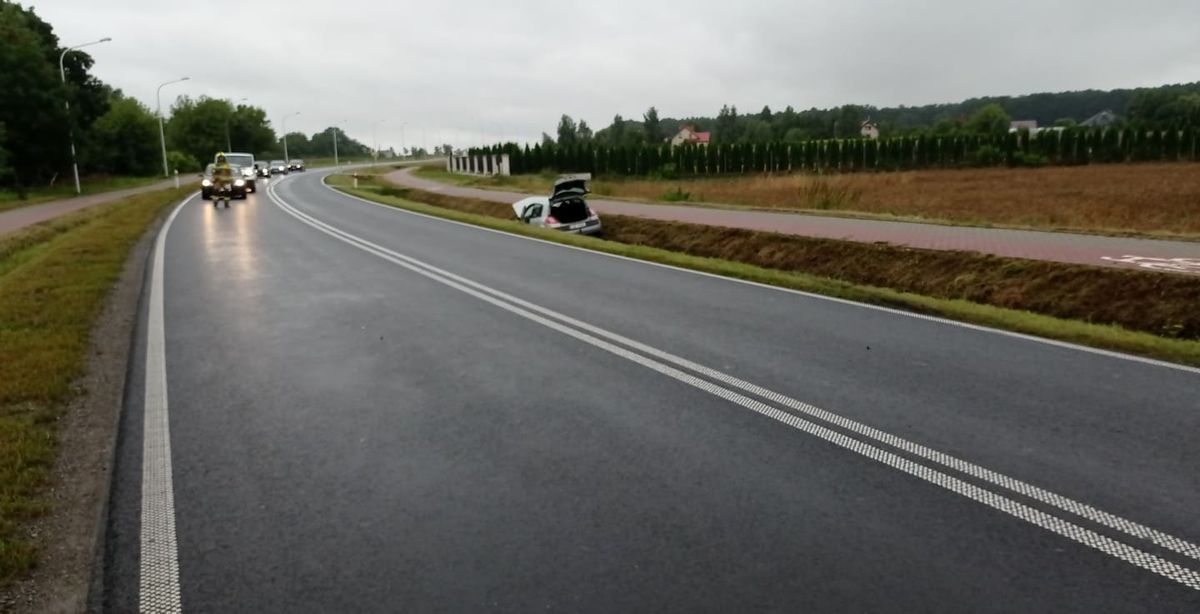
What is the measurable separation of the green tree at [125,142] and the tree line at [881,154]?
31.6 m

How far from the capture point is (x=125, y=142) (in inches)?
2702

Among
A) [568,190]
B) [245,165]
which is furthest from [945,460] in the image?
[245,165]

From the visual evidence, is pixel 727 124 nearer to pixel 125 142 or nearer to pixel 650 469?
pixel 125 142

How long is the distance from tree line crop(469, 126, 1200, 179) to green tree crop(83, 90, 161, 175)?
1243 inches

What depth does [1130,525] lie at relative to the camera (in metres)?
4.01

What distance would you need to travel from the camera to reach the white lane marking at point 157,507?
12.0 feet

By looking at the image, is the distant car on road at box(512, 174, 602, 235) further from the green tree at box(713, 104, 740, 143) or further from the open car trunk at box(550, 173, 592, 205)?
the green tree at box(713, 104, 740, 143)

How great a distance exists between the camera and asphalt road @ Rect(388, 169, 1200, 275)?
38.9 ft

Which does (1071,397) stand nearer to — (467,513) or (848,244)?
(467,513)

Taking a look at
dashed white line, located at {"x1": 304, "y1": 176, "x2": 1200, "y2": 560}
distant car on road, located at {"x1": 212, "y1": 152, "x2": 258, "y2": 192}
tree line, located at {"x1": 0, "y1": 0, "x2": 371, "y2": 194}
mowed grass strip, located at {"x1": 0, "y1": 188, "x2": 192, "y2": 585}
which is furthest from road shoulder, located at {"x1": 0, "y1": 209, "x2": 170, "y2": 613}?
distant car on road, located at {"x1": 212, "y1": 152, "x2": 258, "y2": 192}

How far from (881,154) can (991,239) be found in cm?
5710

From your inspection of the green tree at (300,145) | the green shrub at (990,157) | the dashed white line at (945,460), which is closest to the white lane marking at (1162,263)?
the dashed white line at (945,460)

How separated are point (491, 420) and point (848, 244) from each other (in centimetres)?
1065

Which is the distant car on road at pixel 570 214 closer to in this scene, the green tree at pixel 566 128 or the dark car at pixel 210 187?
the dark car at pixel 210 187
